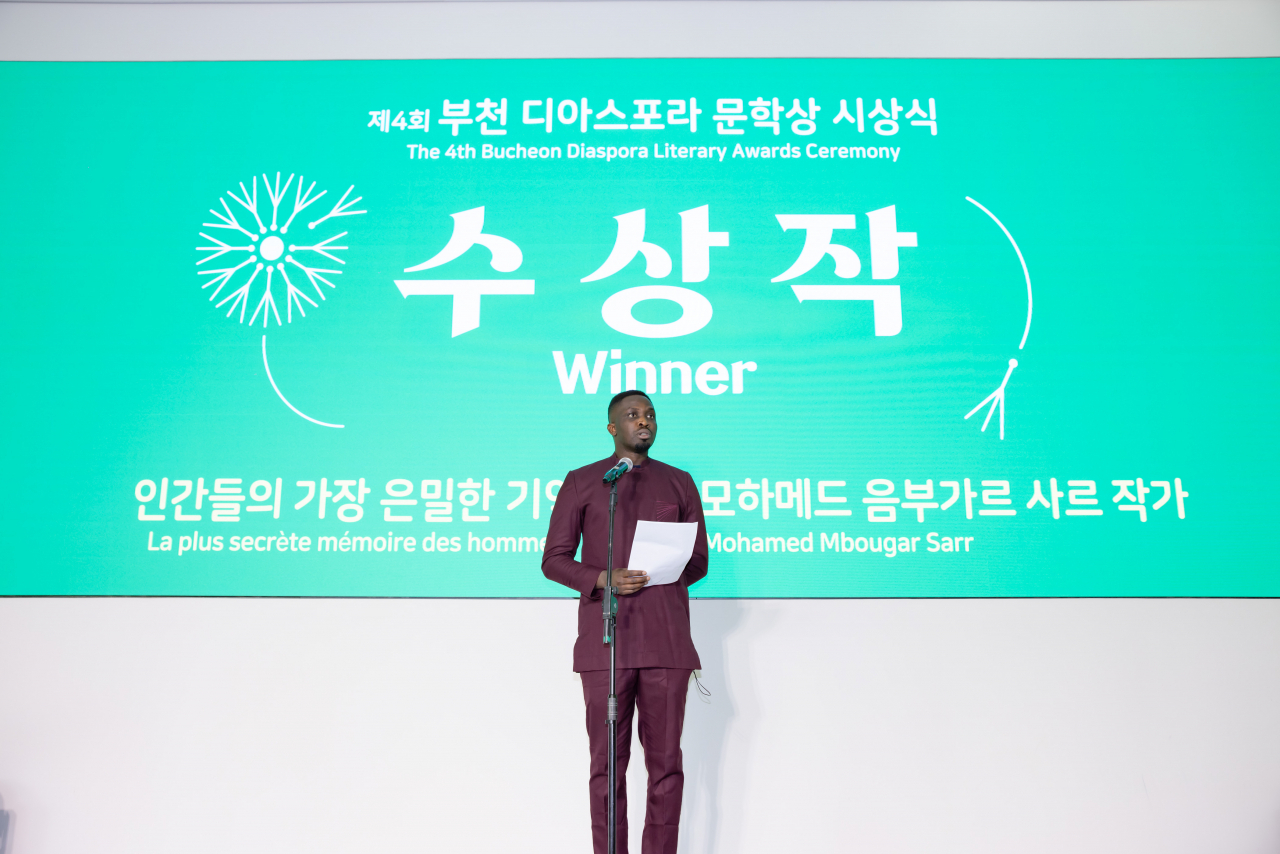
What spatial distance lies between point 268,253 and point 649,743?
228 centimetres

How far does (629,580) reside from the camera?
91.2 inches

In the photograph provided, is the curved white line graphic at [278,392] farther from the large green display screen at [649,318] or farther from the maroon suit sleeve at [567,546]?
the maroon suit sleeve at [567,546]

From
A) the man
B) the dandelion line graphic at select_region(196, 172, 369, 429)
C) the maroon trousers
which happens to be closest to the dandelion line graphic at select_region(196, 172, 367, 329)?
the dandelion line graphic at select_region(196, 172, 369, 429)

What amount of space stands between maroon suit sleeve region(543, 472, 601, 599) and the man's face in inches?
8.2

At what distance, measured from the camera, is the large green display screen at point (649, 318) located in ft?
10.4

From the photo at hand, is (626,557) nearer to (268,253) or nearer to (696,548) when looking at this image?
(696,548)

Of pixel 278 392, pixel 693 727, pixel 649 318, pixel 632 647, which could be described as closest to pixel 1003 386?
pixel 649 318

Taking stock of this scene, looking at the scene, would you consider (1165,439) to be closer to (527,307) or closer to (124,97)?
(527,307)

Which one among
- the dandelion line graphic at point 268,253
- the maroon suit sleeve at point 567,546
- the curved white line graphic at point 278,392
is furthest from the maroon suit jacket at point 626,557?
the dandelion line graphic at point 268,253

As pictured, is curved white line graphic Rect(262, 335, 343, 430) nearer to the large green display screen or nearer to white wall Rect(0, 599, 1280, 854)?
the large green display screen

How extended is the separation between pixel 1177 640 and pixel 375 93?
3.56m

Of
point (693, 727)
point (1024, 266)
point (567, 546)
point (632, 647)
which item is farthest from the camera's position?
point (1024, 266)

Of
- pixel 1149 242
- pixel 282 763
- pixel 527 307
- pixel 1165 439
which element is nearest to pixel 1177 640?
pixel 1165 439

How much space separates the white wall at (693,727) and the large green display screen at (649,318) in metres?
0.14
